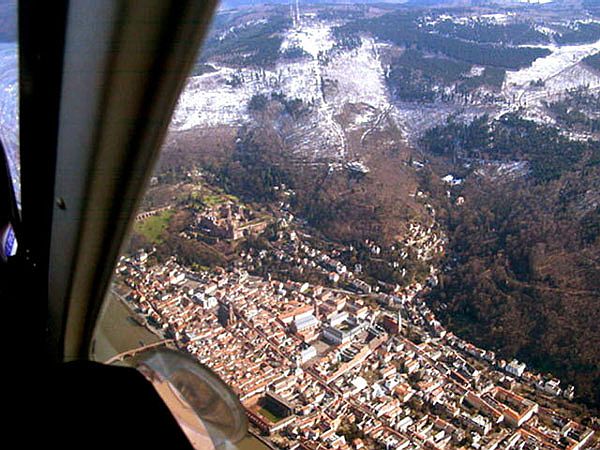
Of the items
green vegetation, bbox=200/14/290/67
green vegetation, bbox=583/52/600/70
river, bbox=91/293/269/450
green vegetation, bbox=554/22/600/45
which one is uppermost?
green vegetation, bbox=554/22/600/45

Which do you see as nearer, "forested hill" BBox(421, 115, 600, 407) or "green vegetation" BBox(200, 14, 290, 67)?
"forested hill" BBox(421, 115, 600, 407)

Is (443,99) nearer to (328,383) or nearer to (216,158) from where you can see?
(216,158)

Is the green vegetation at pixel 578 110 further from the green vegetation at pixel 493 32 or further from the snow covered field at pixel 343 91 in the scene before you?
the green vegetation at pixel 493 32

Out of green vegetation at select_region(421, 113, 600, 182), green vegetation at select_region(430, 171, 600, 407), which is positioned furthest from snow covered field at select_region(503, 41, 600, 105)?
green vegetation at select_region(430, 171, 600, 407)

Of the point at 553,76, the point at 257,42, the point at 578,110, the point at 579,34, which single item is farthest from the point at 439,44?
the point at 578,110

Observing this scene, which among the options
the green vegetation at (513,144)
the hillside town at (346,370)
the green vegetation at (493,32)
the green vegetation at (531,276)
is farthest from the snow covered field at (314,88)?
the green vegetation at (531,276)

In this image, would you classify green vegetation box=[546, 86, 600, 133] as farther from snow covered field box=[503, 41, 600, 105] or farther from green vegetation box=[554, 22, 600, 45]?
green vegetation box=[554, 22, 600, 45]

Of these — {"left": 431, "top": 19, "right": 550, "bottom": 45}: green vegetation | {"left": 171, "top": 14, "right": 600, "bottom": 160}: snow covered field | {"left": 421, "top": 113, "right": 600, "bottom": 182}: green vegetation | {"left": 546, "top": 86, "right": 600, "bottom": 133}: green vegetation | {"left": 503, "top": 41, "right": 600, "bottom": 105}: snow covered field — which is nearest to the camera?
{"left": 421, "top": 113, "right": 600, "bottom": 182}: green vegetation

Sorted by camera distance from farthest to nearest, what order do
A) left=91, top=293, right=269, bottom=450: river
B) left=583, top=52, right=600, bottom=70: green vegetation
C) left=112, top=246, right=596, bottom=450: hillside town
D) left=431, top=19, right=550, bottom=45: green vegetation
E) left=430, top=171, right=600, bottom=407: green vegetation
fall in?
left=431, top=19, right=550, bottom=45: green vegetation < left=583, top=52, right=600, bottom=70: green vegetation < left=430, top=171, right=600, bottom=407: green vegetation < left=112, top=246, right=596, bottom=450: hillside town < left=91, top=293, right=269, bottom=450: river

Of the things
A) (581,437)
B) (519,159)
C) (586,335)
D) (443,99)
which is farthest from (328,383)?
(443,99)
